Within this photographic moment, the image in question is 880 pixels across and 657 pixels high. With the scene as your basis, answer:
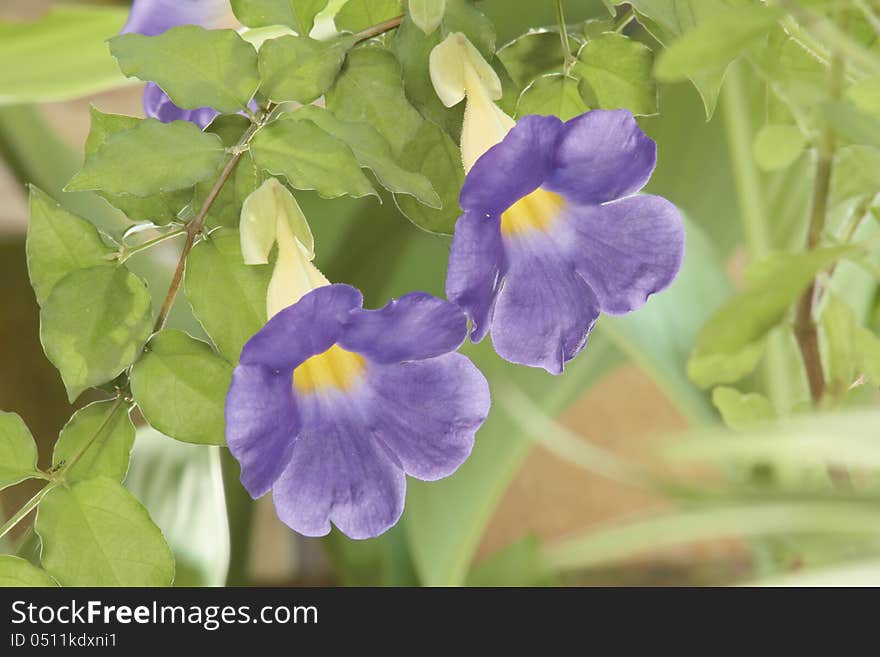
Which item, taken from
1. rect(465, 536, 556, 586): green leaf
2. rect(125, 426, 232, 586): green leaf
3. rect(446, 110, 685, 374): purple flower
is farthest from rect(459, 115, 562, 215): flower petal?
rect(465, 536, 556, 586): green leaf

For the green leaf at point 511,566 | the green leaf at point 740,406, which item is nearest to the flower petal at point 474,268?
the green leaf at point 740,406

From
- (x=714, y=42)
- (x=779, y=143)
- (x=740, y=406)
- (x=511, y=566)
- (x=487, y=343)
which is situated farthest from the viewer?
(x=511, y=566)

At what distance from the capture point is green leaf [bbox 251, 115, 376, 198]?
0.19 metres

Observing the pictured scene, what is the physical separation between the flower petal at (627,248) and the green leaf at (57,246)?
10cm

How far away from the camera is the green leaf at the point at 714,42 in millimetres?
157

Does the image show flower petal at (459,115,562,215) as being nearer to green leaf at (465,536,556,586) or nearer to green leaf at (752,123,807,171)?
green leaf at (752,123,807,171)

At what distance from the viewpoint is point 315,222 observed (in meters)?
0.61

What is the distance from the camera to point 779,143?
0.87 feet

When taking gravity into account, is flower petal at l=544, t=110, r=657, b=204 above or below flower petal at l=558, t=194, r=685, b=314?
above

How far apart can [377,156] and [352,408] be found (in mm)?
53

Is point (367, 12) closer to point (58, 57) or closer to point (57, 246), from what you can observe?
point (57, 246)

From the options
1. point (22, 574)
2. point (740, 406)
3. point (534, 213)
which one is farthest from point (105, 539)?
point (740, 406)
